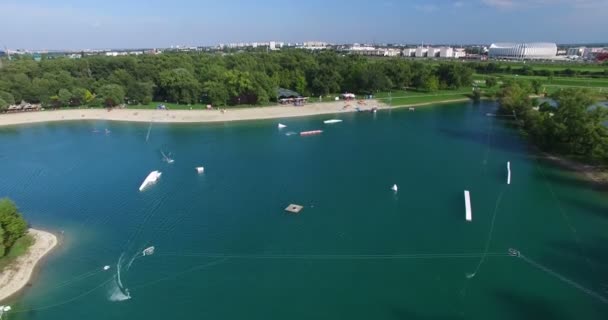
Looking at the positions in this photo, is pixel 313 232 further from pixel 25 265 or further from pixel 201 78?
pixel 201 78

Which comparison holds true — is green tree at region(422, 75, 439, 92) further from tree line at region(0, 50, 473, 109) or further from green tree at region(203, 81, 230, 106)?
green tree at region(203, 81, 230, 106)

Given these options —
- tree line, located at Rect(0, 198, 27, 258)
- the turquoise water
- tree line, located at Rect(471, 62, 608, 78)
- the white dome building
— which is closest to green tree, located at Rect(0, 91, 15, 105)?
the turquoise water

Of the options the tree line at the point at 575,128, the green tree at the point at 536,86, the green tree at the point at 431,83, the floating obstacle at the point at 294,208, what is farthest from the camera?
the green tree at the point at 431,83

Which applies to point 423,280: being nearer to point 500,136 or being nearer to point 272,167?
point 272,167

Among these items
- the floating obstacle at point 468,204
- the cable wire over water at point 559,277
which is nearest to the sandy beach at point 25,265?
the floating obstacle at point 468,204

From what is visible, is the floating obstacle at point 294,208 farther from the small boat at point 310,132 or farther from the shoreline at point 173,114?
the shoreline at point 173,114

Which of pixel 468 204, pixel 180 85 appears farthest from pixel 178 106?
pixel 468 204

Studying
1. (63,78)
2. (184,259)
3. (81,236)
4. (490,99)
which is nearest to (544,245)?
(184,259)
